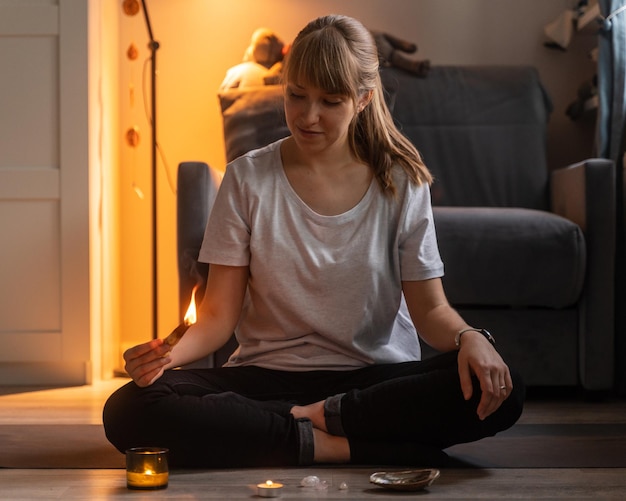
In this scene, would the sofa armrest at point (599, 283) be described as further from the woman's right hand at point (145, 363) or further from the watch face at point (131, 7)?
the watch face at point (131, 7)

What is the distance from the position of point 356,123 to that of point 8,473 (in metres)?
0.86

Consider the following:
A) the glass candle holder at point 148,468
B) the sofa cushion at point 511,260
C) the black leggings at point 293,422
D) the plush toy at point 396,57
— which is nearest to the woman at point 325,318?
the black leggings at point 293,422

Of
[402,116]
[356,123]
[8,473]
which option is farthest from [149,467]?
[402,116]

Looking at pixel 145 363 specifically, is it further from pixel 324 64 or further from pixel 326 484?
pixel 324 64

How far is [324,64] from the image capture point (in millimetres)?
1612

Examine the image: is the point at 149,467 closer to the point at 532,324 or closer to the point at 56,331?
the point at 532,324

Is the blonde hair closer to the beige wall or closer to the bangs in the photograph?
the bangs

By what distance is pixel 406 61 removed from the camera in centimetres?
313

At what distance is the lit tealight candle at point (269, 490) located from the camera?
1.39 meters

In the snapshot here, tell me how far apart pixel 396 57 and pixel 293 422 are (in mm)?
1830

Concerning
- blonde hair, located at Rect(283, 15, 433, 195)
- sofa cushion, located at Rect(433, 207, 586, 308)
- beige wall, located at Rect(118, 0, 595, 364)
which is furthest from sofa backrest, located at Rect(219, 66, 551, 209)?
blonde hair, located at Rect(283, 15, 433, 195)

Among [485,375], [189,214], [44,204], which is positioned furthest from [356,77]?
[44,204]

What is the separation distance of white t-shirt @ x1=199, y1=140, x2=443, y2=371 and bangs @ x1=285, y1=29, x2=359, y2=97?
0.22m

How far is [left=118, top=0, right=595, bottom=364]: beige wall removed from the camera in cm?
337
